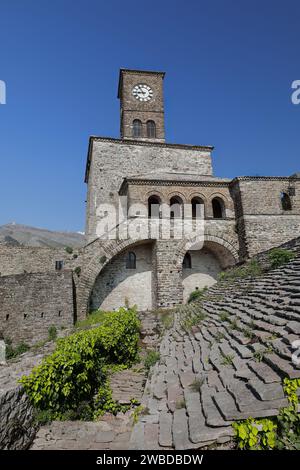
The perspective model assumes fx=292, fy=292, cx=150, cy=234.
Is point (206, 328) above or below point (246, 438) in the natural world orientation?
above

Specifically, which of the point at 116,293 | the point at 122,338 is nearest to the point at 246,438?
the point at 122,338

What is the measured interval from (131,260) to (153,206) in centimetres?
401

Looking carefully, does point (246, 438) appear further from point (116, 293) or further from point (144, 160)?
point (144, 160)

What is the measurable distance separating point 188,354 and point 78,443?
2.74 meters

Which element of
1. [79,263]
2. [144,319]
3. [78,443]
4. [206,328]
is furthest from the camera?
[79,263]

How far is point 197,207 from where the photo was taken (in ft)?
66.7

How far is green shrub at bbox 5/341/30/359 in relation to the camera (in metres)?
15.0

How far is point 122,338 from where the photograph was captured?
36.9ft

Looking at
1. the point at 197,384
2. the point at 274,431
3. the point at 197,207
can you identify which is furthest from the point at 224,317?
the point at 197,207

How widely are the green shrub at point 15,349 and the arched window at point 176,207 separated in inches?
471

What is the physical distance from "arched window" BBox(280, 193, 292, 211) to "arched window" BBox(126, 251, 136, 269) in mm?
11054

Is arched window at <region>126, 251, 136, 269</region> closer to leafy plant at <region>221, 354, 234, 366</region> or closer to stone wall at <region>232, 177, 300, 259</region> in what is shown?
stone wall at <region>232, 177, 300, 259</region>

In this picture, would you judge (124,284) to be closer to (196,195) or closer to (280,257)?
(196,195)

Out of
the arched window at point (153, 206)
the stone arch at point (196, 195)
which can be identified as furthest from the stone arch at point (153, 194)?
the stone arch at point (196, 195)
